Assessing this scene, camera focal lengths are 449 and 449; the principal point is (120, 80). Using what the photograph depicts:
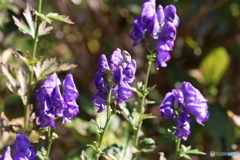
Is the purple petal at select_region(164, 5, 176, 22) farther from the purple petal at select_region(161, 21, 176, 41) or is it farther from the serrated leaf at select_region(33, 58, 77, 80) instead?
the serrated leaf at select_region(33, 58, 77, 80)

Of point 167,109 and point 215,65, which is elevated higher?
point 215,65

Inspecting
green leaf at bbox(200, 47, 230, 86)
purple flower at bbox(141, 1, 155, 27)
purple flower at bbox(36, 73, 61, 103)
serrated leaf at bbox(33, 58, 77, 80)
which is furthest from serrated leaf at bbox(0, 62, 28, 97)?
green leaf at bbox(200, 47, 230, 86)

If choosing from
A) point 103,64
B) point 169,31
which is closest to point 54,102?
point 103,64

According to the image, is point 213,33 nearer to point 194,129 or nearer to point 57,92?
point 194,129

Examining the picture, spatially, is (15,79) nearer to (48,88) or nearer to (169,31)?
(48,88)

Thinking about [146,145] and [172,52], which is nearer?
[146,145]
